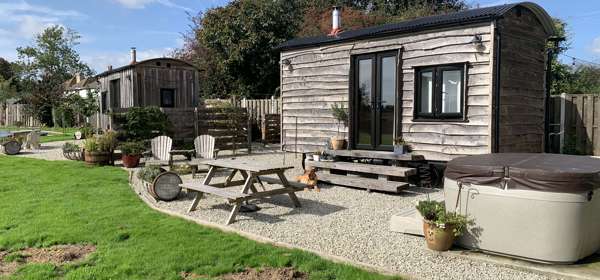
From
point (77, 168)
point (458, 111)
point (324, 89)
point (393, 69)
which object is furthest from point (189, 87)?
point (458, 111)

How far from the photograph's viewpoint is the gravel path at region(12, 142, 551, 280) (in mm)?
4371

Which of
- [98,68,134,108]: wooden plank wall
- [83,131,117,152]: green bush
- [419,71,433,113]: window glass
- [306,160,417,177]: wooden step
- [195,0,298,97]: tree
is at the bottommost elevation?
[306,160,417,177]: wooden step

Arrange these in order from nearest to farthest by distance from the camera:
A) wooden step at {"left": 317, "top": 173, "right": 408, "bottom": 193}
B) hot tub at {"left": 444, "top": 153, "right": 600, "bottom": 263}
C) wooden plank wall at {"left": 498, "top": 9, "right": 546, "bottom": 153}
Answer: hot tub at {"left": 444, "top": 153, "right": 600, "bottom": 263}, wooden step at {"left": 317, "top": 173, "right": 408, "bottom": 193}, wooden plank wall at {"left": 498, "top": 9, "right": 546, "bottom": 153}

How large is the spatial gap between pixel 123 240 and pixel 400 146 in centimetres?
531

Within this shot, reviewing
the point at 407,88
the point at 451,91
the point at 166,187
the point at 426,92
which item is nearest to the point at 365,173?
the point at 407,88

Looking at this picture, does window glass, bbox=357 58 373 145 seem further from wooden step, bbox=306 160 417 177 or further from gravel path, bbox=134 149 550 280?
gravel path, bbox=134 149 550 280

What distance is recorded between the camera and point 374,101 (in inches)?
375

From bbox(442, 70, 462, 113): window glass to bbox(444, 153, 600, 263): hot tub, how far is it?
3.54m

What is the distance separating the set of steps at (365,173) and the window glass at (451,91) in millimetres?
1318

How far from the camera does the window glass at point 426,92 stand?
28.5 ft

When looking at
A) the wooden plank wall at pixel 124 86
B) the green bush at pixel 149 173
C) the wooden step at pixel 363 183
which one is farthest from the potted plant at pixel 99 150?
the wooden step at pixel 363 183

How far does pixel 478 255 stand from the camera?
4.64 meters

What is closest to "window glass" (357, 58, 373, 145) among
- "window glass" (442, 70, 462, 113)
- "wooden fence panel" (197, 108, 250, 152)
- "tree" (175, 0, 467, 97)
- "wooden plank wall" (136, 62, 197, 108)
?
"window glass" (442, 70, 462, 113)

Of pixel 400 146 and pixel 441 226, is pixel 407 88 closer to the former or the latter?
pixel 400 146
